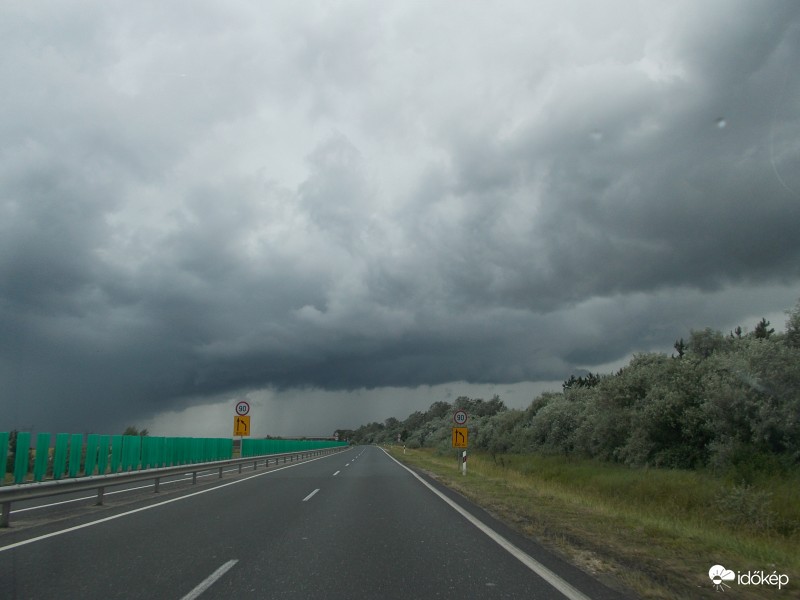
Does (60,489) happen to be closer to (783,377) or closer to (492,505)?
(492,505)

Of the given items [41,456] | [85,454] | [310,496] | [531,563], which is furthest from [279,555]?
[85,454]

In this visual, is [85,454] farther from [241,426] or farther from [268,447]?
[268,447]

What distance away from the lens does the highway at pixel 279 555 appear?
7.09m

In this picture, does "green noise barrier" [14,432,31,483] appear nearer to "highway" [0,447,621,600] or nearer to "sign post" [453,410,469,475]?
"highway" [0,447,621,600]

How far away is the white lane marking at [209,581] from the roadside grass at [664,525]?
4861 mm

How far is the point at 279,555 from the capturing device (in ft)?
29.8

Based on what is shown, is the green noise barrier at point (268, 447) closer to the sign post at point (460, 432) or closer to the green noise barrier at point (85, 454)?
the green noise barrier at point (85, 454)

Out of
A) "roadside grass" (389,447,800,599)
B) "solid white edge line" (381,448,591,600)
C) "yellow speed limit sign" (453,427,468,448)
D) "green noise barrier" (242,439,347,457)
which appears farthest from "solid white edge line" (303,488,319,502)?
"green noise barrier" (242,439,347,457)

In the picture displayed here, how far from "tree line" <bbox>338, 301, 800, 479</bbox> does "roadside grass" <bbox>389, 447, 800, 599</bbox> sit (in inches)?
63.6

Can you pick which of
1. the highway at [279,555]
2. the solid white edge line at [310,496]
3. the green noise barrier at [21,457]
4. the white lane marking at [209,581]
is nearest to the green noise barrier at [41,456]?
the green noise barrier at [21,457]

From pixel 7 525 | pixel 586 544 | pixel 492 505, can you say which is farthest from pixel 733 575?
pixel 7 525

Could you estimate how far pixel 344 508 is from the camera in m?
15.2

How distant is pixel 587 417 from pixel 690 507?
17.1 metres

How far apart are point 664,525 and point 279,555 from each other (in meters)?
7.77
